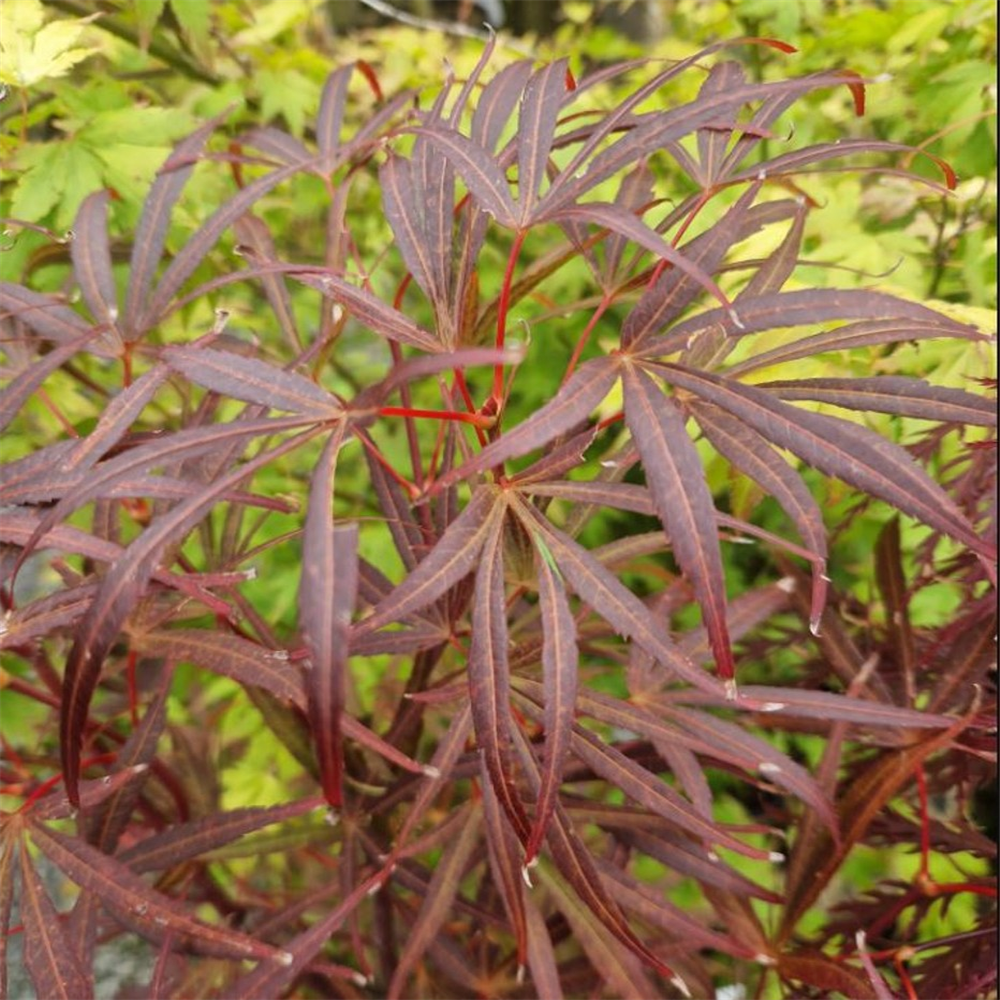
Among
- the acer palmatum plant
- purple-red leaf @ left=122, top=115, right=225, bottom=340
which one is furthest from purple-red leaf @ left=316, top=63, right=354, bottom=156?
purple-red leaf @ left=122, top=115, right=225, bottom=340

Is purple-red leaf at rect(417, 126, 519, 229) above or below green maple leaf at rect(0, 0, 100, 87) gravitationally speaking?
below

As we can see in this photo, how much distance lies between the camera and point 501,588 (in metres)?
0.52

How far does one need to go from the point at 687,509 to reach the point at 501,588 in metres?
0.12

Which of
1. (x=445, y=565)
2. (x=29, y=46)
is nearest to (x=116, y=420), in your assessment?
(x=445, y=565)

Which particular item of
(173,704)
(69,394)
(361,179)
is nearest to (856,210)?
(361,179)

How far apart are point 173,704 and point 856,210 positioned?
1.16 m

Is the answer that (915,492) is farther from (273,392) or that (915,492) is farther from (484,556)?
(273,392)

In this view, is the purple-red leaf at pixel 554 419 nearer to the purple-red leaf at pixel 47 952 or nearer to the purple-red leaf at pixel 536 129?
Answer: the purple-red leaf at pixel 536 129

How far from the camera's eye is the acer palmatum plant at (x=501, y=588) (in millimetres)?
488

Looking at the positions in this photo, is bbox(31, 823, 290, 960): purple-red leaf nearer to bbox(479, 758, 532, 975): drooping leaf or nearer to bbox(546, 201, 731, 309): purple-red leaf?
bbox(479, 758, 532, 975): drooping leaf

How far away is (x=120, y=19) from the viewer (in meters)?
1.24

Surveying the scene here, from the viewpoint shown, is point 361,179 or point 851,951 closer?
point 851,951

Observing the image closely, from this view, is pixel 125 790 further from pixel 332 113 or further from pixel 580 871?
pixel 332 113

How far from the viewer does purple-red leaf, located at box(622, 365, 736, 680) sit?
45 cm
